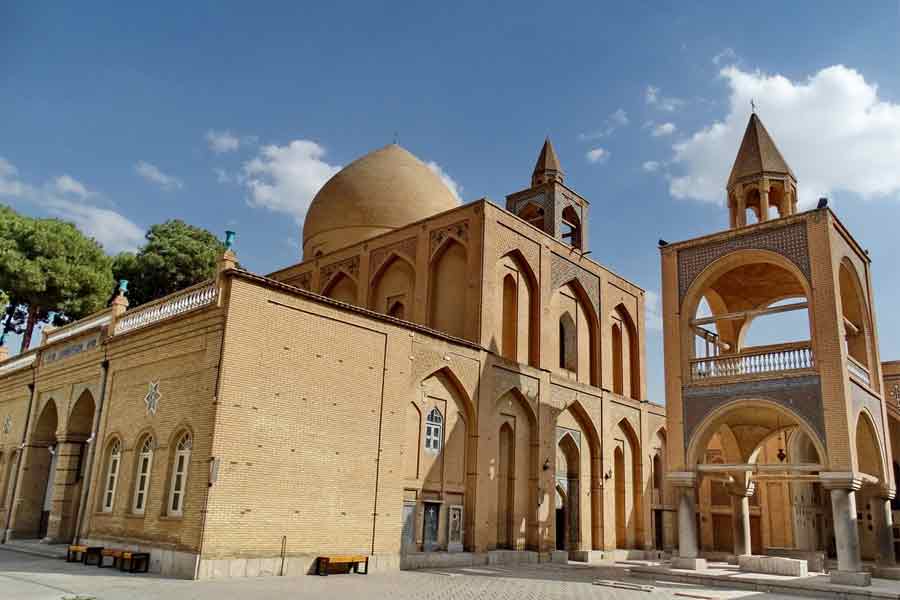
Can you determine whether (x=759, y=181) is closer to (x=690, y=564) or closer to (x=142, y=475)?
(x=690, y=564)

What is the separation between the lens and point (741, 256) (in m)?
17.5

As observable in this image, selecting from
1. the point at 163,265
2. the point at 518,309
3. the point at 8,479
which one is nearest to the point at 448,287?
the point at 518,309

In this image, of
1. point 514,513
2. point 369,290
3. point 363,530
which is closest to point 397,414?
point 363,530

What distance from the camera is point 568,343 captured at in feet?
79.2

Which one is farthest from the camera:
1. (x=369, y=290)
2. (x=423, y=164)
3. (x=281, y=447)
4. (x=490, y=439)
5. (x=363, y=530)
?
(x=423, y=164)

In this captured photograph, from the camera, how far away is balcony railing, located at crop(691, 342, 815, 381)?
15.9 m

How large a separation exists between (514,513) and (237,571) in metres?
8.96

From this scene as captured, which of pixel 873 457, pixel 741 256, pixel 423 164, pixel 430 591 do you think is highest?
pixel 423 164

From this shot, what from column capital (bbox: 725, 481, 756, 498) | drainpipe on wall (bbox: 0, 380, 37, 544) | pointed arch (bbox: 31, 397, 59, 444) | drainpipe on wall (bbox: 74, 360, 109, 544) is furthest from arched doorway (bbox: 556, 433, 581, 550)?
drainpipe on wall (bbox: 0, 380, 37, 544)

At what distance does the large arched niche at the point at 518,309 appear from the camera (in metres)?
21.3

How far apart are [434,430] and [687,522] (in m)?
6.23

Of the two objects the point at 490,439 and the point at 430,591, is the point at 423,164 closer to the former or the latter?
the point at 490,439

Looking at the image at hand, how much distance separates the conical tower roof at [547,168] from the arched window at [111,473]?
16282mm

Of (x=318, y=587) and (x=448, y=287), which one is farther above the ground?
(x=448, y=287)
